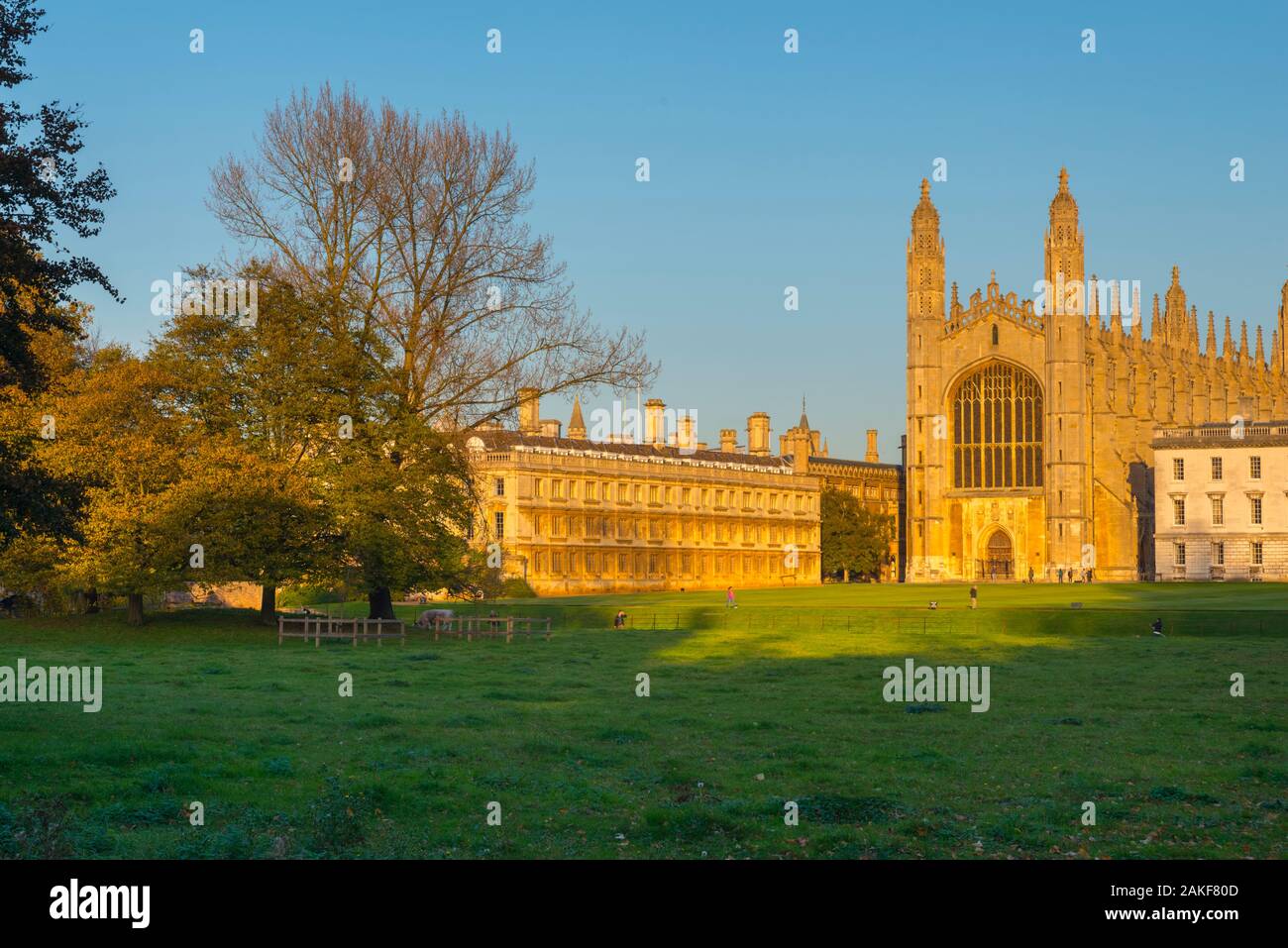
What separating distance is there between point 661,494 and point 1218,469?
3692 cm

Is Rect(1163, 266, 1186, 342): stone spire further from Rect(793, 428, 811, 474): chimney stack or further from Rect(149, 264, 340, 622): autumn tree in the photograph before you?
Rect(149, 264, 340, 622): autumn tree

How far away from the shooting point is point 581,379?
4353 cm

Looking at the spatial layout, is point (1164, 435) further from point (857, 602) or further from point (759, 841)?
point (759, 841)

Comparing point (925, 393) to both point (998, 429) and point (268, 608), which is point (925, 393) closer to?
point (998, 429)

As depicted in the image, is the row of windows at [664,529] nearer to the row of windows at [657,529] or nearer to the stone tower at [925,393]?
the row of windows at [657,529]

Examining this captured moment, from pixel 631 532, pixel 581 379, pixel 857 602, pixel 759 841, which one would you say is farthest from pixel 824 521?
pixel 759 841

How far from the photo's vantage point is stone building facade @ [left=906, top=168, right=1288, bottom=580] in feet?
360

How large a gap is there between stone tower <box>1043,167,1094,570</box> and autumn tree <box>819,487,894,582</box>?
75.3 feet

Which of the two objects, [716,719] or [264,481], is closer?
[716,719]

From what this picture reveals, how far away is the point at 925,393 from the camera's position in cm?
11688

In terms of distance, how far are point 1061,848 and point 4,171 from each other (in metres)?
14.4

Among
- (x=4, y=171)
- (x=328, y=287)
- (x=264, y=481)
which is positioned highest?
(x=328, y=287)
